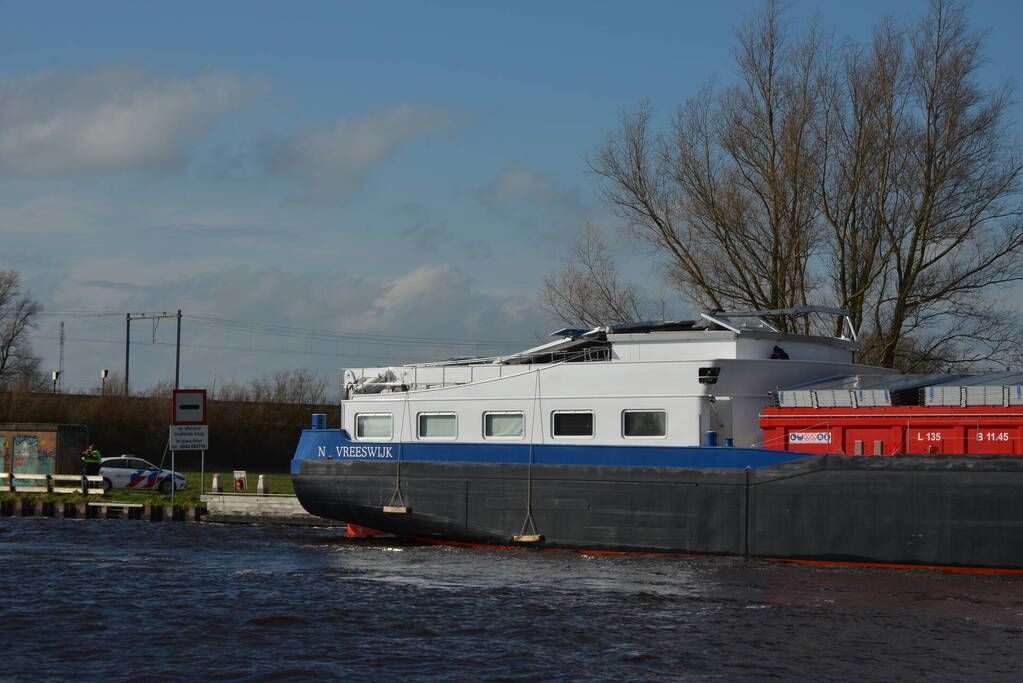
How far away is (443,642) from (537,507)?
26.1 ft

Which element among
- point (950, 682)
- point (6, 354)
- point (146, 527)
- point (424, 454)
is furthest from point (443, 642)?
point (6, 354)

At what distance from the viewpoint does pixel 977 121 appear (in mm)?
34250

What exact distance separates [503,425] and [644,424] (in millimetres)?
3331

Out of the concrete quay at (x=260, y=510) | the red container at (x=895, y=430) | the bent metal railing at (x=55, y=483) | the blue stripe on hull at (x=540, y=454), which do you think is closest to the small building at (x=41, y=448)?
the bent metal railing at (x=55, y=483)

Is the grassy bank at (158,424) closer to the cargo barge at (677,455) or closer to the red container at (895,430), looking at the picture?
the cargo barge at (677,455)

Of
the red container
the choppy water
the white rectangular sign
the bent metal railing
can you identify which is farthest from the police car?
the red container

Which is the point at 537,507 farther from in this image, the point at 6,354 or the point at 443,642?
the point at 6,354

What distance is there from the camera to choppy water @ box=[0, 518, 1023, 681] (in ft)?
57.7

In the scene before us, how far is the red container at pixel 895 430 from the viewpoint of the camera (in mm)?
23344

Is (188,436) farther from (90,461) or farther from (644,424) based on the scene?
(644,424)

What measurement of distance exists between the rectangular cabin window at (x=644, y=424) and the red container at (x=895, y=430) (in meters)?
2.06

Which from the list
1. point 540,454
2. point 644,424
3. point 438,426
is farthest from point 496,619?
point 438,426

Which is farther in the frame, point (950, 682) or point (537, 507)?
point (537, 507)

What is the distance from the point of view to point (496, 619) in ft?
67.4
